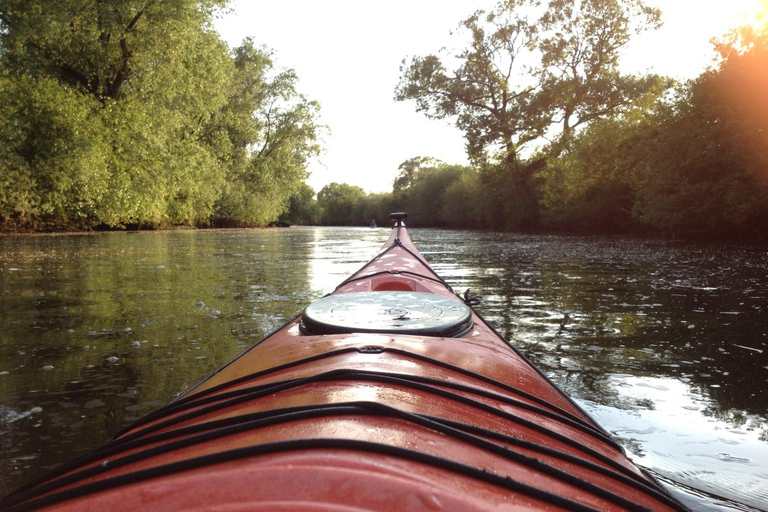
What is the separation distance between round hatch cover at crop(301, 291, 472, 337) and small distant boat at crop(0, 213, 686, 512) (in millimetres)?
122

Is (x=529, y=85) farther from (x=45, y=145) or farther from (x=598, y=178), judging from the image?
(x=45, y=145)

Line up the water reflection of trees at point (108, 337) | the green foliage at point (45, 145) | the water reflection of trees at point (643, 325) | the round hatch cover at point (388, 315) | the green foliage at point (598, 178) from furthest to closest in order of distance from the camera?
1. the green foliage at point (598, 178)
2. the green foliage at point (45, 145)
3. the water reflection of trees at point (643, 325)
4. the water reflection of trees at point (108, 337)
5. the round hatch cover at point (388, 315)

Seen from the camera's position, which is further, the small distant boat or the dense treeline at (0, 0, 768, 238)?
the dense treeline at (0, 0, 768, 238)

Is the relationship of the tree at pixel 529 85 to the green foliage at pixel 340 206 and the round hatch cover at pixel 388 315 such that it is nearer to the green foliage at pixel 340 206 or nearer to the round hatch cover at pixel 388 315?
the round hatch cover at pixel 388 315

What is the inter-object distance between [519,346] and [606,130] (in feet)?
65.0

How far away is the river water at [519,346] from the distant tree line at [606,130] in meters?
7.64

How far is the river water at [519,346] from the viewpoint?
205 centimetres

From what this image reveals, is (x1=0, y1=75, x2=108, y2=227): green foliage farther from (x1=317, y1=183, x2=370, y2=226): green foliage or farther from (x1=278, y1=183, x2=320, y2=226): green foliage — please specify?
(x1=317, y1=183, x2=370, y2=226): green foliage

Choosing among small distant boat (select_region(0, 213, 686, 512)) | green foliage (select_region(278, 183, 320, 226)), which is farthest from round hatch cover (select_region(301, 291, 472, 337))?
green foliage (select_region(278, 183, 320, 226))

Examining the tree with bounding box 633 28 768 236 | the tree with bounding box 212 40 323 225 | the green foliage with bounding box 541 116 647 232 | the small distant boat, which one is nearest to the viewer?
the small distant boat

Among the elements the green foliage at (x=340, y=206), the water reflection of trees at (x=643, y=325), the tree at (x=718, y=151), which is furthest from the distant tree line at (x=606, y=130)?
the green foliage at (x=340, y=206)

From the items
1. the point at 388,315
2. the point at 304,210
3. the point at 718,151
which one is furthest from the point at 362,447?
the point at 304,210

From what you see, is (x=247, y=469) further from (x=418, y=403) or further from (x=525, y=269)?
(x=525, y=269)

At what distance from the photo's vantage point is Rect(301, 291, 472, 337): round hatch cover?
1786 mm
